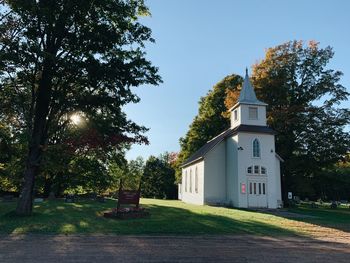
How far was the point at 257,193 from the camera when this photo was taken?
1221 inches

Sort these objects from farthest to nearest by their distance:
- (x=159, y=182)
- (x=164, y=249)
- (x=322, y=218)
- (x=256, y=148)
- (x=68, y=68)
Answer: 1. (x=159, y=182)
2. (x=256, y=148)
3. (x=322, y=218)
4. (x=68, y=68)
5. (x=164, y=249)

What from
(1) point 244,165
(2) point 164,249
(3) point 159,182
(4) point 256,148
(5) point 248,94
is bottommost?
(2) point 164,249

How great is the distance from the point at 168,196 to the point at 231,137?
88.8ft

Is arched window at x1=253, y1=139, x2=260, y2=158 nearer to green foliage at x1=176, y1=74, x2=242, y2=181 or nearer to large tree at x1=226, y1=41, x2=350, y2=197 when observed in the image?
large tree at x1=226, y1=41, x2=350, y2=197

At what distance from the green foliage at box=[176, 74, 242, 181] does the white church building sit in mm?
10472

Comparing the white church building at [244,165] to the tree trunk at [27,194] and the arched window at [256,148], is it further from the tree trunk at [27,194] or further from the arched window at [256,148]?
the tree trunk at [27,194]

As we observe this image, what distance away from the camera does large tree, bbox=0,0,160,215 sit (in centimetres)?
1656

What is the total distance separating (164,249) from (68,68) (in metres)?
10.9

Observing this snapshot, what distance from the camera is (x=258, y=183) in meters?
31.2

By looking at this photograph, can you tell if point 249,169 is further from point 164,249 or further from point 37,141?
point 164,249

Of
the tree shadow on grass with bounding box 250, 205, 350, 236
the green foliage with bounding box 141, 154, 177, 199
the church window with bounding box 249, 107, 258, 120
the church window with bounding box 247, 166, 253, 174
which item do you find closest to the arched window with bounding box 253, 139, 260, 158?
the church window with bounding box 247, 166, 253, 174

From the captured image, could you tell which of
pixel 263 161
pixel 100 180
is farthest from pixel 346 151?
pixel 100 180

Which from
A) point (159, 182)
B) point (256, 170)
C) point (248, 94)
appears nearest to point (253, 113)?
point (248, 94)

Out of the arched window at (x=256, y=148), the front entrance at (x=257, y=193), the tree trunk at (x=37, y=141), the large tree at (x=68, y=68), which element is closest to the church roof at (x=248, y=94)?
the arched window at (x=256, y=148)
